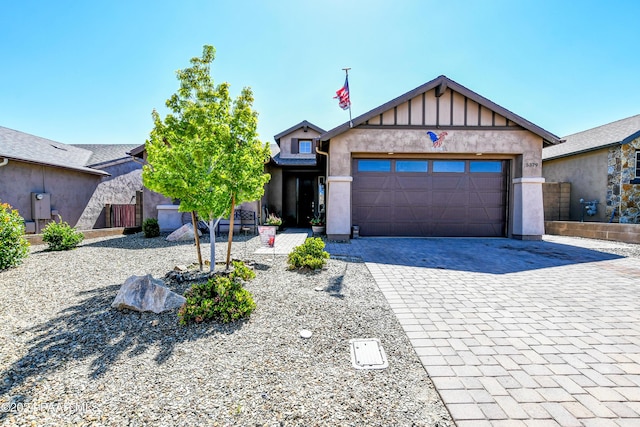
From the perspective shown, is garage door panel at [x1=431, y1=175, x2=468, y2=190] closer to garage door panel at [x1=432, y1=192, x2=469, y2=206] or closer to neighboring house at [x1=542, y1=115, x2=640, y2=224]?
garage door panel at [x1=432, y1=192, x2=469, y2=206]

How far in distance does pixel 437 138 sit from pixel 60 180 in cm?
1615

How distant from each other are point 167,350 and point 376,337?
7.20 ft

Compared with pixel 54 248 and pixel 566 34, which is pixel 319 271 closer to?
pixel 54 248

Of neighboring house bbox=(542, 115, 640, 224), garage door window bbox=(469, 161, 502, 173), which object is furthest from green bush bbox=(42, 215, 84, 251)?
neighboring house bbox=(542, 115, 640, 224)

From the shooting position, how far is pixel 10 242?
6.06 meters

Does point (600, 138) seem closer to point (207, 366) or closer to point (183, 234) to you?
point (207, 366)

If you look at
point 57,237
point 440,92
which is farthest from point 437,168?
point 57,237

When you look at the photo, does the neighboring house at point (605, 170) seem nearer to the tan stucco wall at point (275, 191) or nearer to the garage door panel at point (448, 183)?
the garage door panel at point (448, 183)

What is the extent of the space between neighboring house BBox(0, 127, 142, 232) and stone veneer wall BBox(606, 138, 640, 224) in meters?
24.8

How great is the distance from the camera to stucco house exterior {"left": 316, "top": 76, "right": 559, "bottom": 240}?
9.86 m

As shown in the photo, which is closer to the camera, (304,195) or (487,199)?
(487,199)

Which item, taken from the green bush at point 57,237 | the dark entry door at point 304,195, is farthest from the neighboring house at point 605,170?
the green bush at point 57,237

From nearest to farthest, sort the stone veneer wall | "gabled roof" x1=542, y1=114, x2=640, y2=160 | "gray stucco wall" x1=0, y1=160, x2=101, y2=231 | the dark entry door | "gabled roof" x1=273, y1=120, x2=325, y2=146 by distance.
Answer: "gray stucco wall" x1=0, y1=160, x2=101, y2=231, the stone veneer wall, "gabled roof" x1=542, y1=114, x2=640, y2=160, the dark entry door, "gabled roof" x1=273, y1=120, x2=325, y2=146

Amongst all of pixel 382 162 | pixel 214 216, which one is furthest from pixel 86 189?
pixel 382 162
